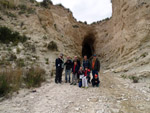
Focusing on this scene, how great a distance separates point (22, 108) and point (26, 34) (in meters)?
9.30

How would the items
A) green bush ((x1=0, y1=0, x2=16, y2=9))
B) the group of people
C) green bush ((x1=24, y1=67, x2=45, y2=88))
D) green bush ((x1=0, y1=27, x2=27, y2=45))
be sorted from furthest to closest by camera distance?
green bush ((x1=0, y1=0, x2=16, y2=9)) → green bush ((x1=0, y1=27, x2=27, y2=45)) → the group of people → green bush ((x1=24, y1=67, x2=45, y2=88))

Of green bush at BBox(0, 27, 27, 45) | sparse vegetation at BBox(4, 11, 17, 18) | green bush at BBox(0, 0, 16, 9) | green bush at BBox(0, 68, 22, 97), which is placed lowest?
green bush at BBox(0, 68, 22, 97)

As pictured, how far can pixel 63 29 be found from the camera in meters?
17.9

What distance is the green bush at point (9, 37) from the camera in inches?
341

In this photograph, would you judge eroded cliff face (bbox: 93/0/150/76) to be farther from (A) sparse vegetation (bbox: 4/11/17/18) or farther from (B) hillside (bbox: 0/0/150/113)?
(A) sparse vegetation (bbox: 4/11/17/18)

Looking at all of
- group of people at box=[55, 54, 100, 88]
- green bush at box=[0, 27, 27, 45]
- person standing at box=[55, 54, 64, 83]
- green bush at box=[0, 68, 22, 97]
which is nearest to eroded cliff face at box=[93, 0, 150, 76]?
group of people at box=[55, 54, 100, 88]

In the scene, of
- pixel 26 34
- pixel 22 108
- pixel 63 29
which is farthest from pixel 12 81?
pixel 63 29

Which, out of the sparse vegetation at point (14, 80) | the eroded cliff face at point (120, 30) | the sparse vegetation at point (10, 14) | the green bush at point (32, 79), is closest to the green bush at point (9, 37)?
the eroded cliff face at point (120, 30)

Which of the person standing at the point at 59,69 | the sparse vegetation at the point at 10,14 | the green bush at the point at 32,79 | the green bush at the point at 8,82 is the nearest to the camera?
the green bush at the point at 8,82

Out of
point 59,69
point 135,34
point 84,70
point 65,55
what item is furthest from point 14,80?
point 135,34

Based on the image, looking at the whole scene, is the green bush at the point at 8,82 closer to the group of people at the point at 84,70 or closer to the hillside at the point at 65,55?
the hillside at the point at 65,55

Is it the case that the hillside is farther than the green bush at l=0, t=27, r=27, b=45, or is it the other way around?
the green bush at l=0, t=27, r=27, b=45

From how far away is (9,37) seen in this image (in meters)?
9.11

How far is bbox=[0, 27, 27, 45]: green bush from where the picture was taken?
8.66 metres
